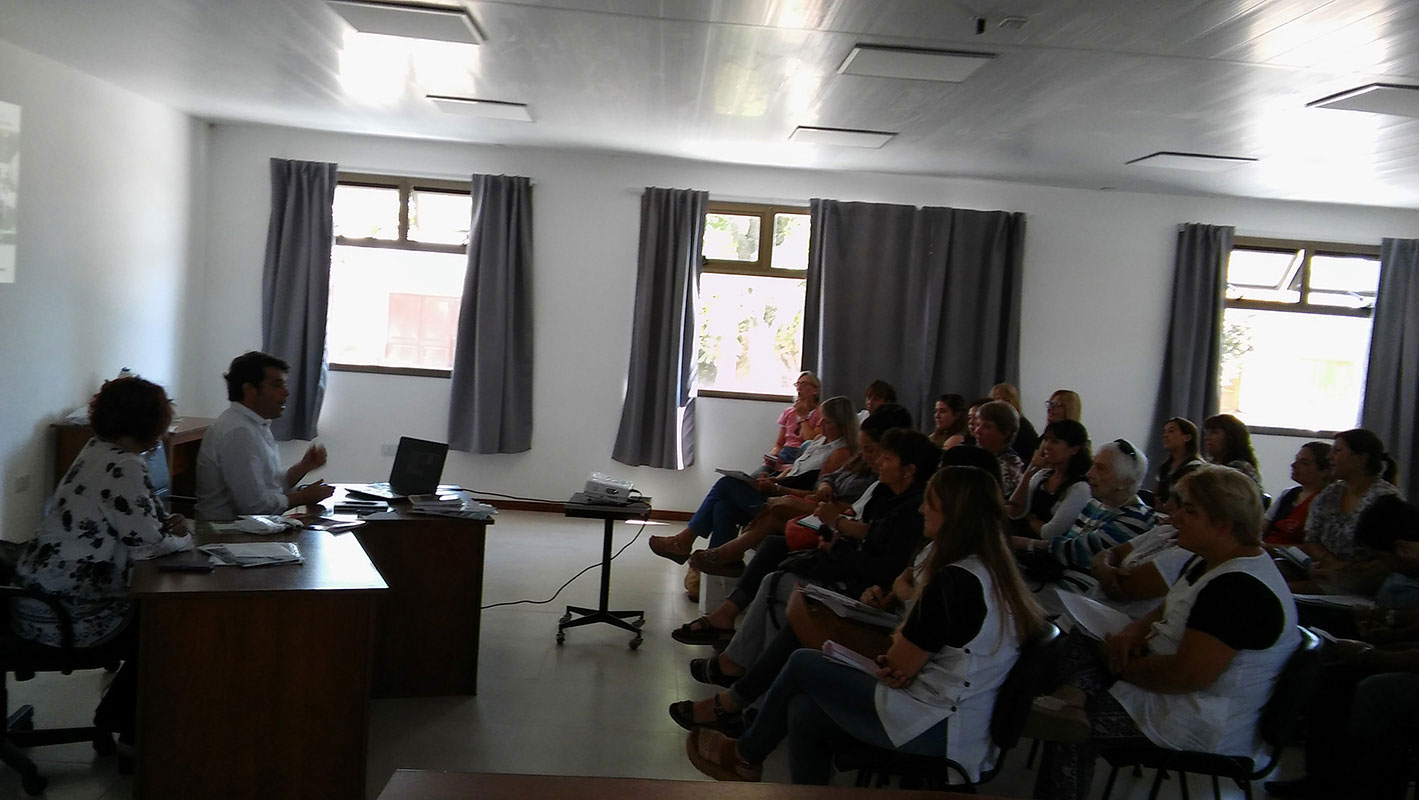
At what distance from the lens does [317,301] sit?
726 cm

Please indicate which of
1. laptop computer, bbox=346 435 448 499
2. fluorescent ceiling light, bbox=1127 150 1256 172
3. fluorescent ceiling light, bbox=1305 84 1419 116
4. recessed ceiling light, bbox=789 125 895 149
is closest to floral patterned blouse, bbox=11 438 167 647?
laptop computer, bbox=346 435 448 499

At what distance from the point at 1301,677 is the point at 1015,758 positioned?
131 centimetres

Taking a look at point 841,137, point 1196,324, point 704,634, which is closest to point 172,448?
point 704,634

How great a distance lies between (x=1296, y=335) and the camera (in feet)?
25.6

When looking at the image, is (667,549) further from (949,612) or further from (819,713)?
(949,612)

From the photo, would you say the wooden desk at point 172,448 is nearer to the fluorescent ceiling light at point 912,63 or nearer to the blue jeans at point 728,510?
the blue jeans at point 728,510

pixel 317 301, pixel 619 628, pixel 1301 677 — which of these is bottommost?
pixel 619 628

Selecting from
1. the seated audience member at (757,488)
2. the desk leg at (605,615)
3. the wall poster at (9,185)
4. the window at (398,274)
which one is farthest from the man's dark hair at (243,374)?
the window at (398,274)

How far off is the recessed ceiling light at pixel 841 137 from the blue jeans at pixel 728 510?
218 cm

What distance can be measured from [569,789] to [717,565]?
10.2 feet

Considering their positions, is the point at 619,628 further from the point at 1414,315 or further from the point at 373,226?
the point at 1414,315

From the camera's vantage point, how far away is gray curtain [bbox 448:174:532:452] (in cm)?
734

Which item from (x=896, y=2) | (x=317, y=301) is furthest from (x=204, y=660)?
(x=317, y=301)

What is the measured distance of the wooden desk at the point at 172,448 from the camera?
5.54 meters
